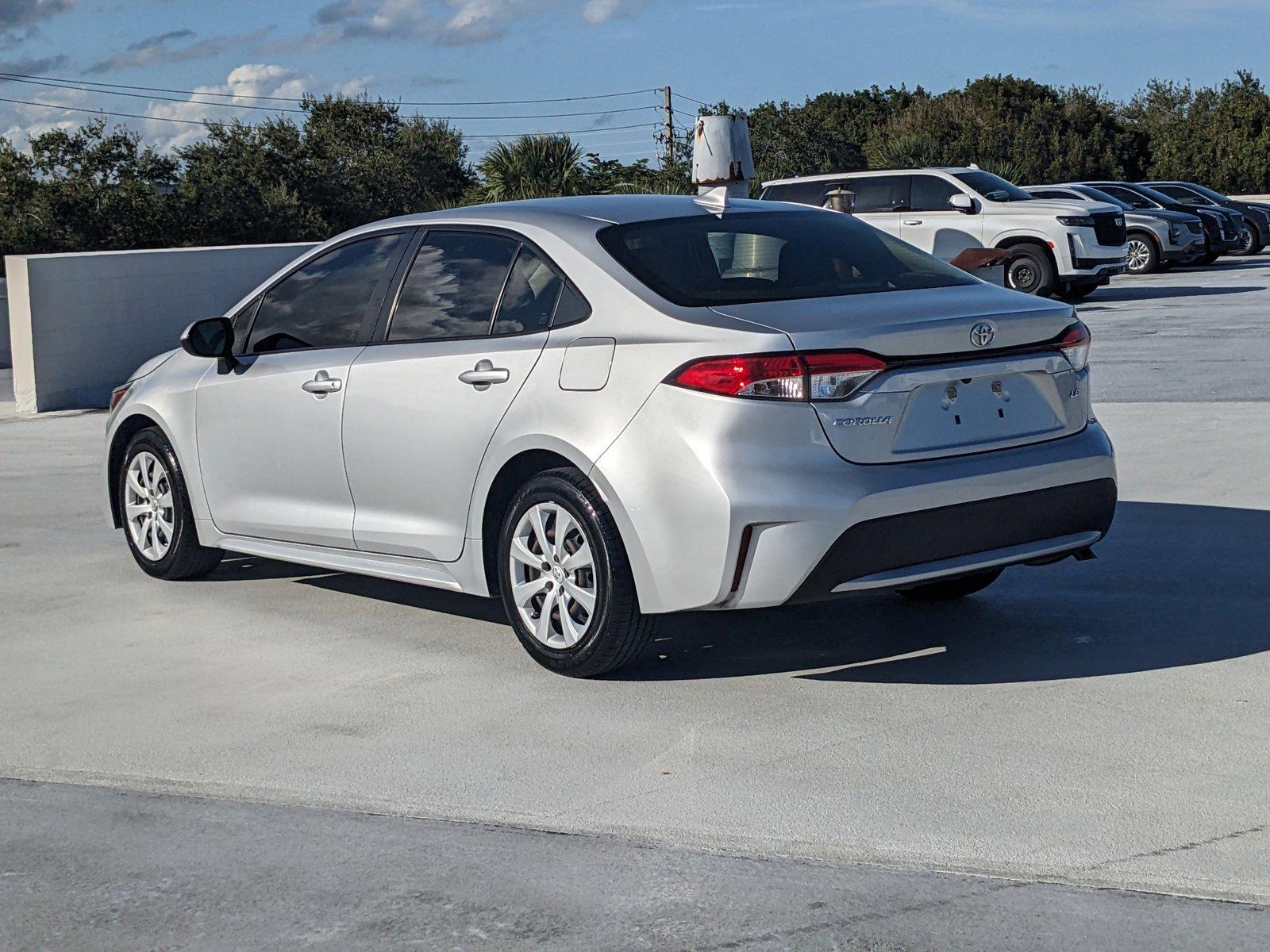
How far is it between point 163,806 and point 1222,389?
1057 cm

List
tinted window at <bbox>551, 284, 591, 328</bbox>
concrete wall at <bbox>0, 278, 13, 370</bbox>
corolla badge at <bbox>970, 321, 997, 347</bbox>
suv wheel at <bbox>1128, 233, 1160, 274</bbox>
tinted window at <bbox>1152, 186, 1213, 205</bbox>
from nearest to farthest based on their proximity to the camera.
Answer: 1. corolla badge at <bbox>970, 321, 997, 347</bbox>
2. tinted window at <bbox>551, 284, 591, 328</bbox>
3. concrete wall at <bbox>0, 278, 13, 370</bbox>
4. suv wheel at <bbox>1128, 233, 1160, 274</bbox>
5. tinted window at <bbox>1152, 186, 1213, 205</bbox>

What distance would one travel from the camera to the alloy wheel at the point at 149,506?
776 centimetres

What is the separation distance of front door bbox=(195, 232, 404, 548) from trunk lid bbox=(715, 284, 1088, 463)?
1864mm

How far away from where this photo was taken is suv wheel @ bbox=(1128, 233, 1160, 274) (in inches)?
1212

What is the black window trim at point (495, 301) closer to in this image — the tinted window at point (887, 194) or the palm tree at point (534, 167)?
the tinted window at point (887, 194)

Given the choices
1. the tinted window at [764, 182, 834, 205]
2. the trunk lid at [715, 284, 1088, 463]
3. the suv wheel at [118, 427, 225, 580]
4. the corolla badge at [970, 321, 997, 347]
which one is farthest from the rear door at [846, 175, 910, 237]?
the corolla badge at [970, 321, 997, 347]

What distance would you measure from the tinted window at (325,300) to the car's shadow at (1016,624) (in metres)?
1.20

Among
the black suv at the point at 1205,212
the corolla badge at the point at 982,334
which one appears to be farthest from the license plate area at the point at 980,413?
the black suv at the point at 1205,212

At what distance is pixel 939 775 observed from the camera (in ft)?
15.6

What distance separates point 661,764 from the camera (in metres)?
4.97

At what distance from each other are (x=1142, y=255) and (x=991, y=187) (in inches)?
294

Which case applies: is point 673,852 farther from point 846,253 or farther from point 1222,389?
point 1222,389

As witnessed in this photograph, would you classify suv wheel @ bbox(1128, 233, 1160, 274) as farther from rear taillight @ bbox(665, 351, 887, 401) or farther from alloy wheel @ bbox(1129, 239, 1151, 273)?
rear taillight @ bbox(665, 351, 887, 401)

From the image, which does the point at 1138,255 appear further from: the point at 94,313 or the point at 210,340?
the point at 210,340
